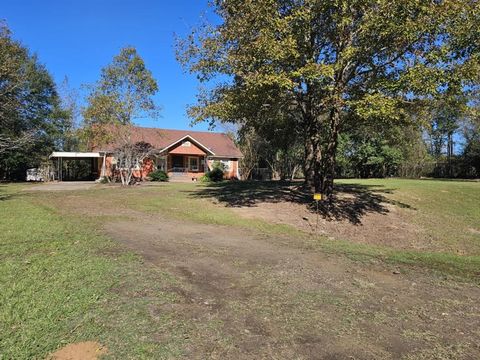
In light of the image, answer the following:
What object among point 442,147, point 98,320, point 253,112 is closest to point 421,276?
point 98,320

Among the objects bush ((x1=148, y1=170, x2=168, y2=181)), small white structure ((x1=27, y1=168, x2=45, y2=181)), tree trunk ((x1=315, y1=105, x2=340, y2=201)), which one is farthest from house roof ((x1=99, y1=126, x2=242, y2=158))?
tree trunk ((x1=315, y1=105, x2=340, y2=201))

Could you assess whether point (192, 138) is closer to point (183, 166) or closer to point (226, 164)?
point (183, 166)

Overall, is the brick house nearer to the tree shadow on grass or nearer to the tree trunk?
the tree shadow on grass

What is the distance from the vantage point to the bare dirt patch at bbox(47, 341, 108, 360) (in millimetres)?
3646

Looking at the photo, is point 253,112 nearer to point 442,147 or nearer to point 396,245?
point 396,245

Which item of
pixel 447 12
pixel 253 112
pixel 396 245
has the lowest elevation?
pixel 396 245

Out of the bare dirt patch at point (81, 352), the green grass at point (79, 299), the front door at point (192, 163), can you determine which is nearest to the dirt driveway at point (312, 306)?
the green grass at point (79, 299)

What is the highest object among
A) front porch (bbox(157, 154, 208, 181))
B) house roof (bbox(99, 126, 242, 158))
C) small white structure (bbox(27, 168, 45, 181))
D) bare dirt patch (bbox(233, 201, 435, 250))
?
house roof (bbox(99, 126, 242, 158))

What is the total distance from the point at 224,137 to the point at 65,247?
38.3 m

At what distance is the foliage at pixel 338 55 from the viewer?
37.0 ft

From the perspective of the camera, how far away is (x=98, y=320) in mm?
4379

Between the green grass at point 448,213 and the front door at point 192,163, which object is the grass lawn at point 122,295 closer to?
the green grass at point 448,213

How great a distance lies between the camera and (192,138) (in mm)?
38562

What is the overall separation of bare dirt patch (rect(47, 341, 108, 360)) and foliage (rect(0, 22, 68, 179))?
3184cm
